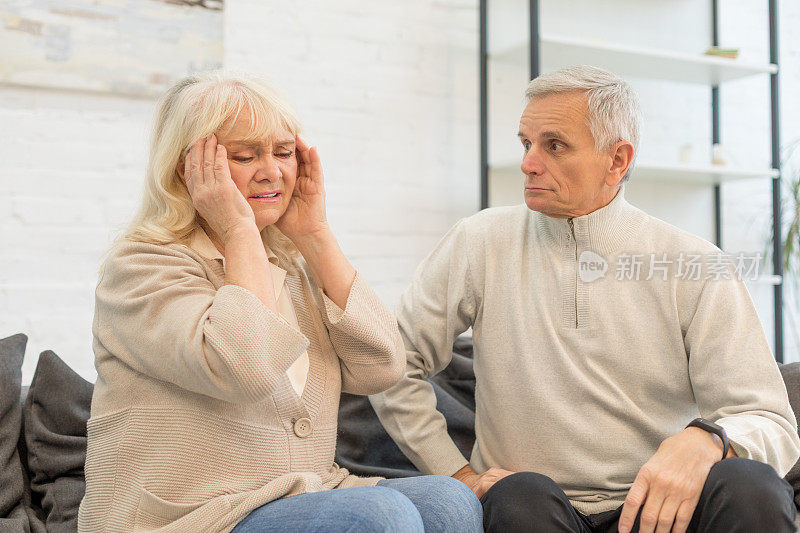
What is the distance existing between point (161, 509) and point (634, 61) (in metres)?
2.43

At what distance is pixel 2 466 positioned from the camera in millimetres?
1634

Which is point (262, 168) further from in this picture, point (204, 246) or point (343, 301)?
point (343, 301)

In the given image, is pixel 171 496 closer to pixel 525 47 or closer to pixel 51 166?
pixel 51 166

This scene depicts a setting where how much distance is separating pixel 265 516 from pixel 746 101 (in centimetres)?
310

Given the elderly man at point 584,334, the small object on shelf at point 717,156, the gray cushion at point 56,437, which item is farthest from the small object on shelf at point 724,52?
the gray cushion at point 56,437

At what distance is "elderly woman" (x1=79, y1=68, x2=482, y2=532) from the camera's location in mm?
1191

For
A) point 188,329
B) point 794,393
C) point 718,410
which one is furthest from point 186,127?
point 794,393

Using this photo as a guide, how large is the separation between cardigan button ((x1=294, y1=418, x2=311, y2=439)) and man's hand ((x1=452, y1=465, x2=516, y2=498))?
39cm

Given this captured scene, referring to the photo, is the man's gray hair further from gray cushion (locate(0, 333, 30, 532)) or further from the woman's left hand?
gray cushion (locate(0, 333, 30, 532))

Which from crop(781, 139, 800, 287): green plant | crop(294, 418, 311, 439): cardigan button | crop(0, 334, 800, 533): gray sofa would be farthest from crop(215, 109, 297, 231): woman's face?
crop(781, 139, 800, 287): green plant

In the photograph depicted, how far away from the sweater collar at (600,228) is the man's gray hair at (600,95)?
0.14 meters

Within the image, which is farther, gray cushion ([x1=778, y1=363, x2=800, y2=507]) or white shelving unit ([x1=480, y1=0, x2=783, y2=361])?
white shelving unit ([x1=480, y1=0, x2=783, y2=361])

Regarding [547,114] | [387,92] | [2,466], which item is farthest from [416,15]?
[2,466]

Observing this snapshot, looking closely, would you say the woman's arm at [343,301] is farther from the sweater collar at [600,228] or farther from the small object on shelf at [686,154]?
the small object on shelf at [686,154]
